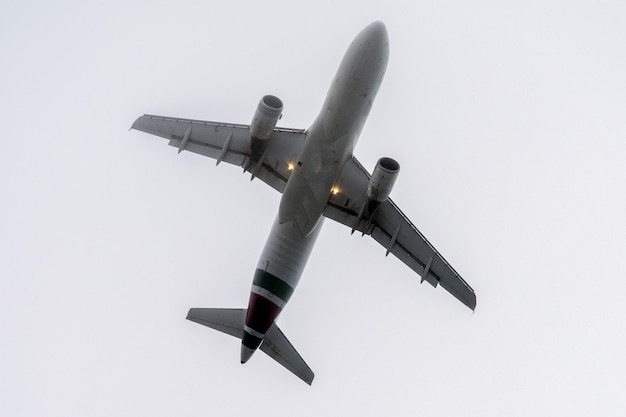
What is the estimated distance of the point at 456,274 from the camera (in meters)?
32.4

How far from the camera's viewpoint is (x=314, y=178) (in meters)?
30.3

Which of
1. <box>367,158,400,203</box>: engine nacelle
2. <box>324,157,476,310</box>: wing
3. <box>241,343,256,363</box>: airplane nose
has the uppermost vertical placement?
<box>367,158,400,203</box>: engine nacelle

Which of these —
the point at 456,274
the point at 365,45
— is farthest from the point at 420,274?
the point at 365,45

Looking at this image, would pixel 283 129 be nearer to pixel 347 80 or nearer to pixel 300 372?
pixel 347 80

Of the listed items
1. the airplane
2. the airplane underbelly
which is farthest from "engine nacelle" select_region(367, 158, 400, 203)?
the airplane underbelly

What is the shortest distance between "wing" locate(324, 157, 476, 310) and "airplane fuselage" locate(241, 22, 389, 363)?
1.14m

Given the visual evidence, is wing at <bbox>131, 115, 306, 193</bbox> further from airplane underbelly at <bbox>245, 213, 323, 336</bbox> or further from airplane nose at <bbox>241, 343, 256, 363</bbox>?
airplane nose at <bbox>241, 343, 256, 363</bbox>

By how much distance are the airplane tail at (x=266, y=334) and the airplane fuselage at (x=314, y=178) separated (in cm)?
105

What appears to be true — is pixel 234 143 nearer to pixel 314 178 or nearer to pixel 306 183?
pixel 306 183

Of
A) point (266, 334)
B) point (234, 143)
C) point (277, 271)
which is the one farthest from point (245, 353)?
point (234, 143)

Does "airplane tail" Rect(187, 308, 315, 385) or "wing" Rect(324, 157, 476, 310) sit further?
"airplane tail" Rect(187, 308, 315, 385)

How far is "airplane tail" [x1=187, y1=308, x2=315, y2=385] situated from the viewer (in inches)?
1328

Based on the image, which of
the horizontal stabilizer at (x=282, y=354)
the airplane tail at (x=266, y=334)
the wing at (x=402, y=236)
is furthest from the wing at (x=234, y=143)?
the horizontal stabilizer at (x=282, y=354)

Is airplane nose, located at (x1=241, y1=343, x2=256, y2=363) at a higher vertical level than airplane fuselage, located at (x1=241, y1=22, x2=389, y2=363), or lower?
lower
